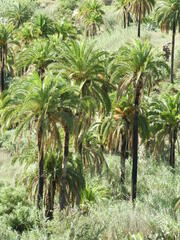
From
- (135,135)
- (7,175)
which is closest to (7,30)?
(7,175)

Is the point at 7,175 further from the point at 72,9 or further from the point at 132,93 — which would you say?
the point at 72,9

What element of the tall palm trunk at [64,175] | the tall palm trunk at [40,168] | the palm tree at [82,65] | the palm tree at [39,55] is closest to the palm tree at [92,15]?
the palm tree at [39,55]

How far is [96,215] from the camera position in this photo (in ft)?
69.3

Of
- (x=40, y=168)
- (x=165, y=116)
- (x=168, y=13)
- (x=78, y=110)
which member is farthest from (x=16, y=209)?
(x=168, y=13)

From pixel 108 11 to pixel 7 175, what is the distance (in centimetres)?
5418

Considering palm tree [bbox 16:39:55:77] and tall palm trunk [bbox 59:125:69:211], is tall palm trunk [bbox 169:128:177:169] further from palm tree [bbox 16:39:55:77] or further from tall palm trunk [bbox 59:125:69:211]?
tall palm trunk [bbox 59:125:69:211]

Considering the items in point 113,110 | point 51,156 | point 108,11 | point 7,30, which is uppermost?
point 108,11

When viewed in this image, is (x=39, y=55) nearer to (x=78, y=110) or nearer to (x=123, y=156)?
(x=123, y=156)

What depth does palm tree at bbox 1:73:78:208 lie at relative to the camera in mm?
21797

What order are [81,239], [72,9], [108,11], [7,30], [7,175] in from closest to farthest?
[81,239]
[7,175]
[7,30]
[108,11]
[72,9]

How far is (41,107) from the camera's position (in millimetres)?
22000

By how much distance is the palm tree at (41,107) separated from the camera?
2180 centimetres

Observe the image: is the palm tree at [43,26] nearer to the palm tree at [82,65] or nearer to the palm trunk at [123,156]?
the palm trunk at [123,156]

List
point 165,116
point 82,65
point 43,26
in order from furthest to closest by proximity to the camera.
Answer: point 43,26
point 165,116
point 82,65
